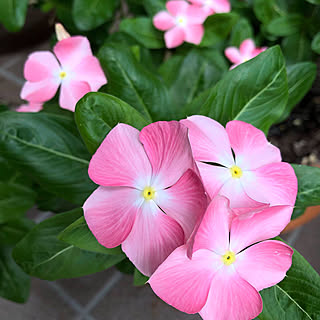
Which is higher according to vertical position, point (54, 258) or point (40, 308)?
point (54, 258)

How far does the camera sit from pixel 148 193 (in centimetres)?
37

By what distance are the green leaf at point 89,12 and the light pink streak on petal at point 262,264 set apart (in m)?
0.58

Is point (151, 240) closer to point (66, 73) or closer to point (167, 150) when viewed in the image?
point (167, 150)

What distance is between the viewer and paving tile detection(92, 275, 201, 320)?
0.84 meters

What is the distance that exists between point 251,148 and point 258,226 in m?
0.08

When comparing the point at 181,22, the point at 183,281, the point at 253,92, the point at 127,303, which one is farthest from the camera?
the point at 127,303

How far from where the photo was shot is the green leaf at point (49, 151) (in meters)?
0.48

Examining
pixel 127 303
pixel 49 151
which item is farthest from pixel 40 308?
pixel 49 151

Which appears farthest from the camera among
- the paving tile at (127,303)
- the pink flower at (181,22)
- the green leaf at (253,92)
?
the paving tile at (127,303)

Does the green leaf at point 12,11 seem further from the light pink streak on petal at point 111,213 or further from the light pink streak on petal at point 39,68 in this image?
the light pink streak on petal at point 111,213

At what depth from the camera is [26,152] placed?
19.0 inches

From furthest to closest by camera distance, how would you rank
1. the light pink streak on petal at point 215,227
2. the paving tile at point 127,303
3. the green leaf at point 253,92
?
the paving tile at point 127,303
the green leaf at point 253,92
the light pink streak on petal at point 215,227

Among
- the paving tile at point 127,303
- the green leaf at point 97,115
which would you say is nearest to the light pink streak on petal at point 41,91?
the green leaf at point 97,115

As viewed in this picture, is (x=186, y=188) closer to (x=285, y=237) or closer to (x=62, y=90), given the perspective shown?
(x=62, y=90)
